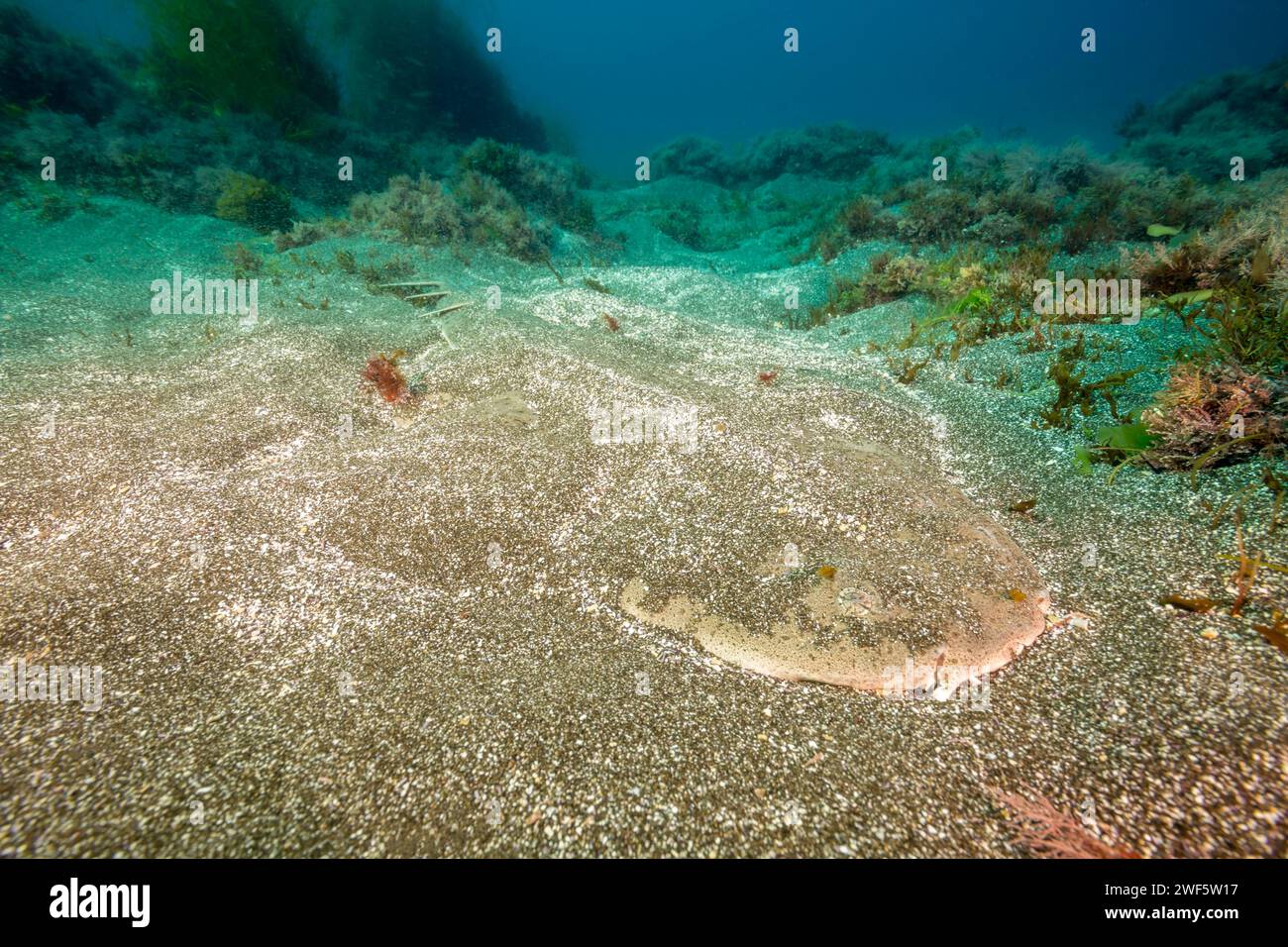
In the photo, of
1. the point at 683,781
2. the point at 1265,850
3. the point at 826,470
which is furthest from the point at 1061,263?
the point at 683,781

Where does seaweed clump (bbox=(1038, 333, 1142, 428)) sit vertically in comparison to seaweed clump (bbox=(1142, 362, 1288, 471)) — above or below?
above

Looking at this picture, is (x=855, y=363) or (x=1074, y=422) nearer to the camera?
(x=1074, y=422)

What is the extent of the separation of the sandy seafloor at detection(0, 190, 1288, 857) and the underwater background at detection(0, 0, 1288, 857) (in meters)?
0.03

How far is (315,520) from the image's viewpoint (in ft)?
16.3

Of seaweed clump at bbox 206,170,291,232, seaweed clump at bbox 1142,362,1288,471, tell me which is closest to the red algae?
seaweed clump at bbox 1142,362,1288,471

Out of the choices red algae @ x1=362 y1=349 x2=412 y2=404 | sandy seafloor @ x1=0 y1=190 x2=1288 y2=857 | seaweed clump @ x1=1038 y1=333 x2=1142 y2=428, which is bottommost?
sandy seafloor @ x1=0 y1=190 x2=1288 y2=857

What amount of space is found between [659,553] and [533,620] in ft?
4.25

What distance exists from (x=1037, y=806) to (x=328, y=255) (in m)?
15.8

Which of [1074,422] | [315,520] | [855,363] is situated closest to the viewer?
[315,520]

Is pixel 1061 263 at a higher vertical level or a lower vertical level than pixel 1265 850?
higher

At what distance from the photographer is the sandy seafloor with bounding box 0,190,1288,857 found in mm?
2635

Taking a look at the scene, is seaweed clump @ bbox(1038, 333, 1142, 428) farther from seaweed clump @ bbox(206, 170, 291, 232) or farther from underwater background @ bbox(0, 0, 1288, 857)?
seaweed clump @ bbox(206, 170, 291, 232)
